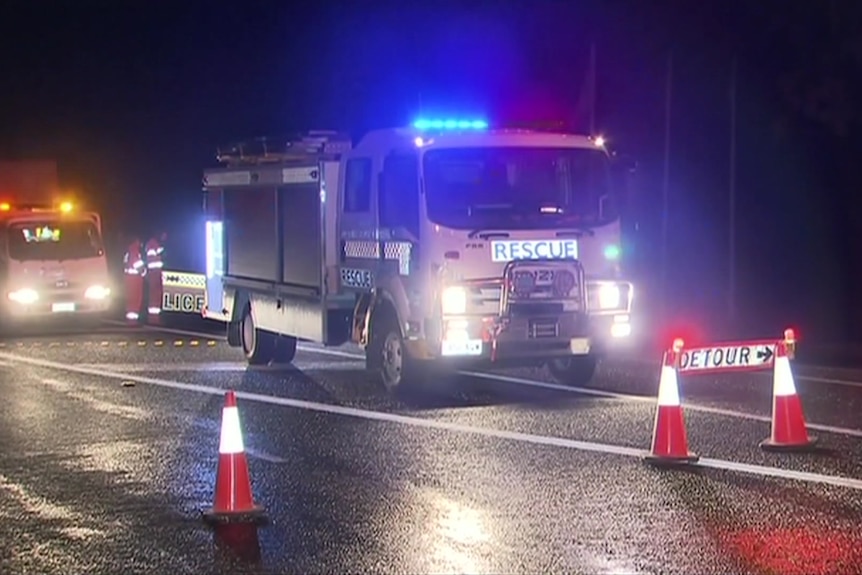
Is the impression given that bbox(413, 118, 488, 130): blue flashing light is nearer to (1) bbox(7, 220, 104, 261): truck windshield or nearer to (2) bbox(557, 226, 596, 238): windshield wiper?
(2) bbox(557, 226, 596, 238): windshield wiper

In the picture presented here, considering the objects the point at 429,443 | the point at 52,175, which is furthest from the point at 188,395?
the point at 52,175

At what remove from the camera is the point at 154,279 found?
2509 centimetres

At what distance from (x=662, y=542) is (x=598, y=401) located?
609 centimetres

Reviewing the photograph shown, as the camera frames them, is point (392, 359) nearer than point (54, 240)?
Yes

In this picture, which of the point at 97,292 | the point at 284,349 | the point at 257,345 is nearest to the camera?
the point at 257,345

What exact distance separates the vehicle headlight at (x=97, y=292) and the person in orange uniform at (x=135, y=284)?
726mm

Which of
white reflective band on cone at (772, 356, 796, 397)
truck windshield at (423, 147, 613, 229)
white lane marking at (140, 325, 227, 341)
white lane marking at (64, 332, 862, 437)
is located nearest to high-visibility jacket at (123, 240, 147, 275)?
white lane marking at (140, 325, 227, 341)

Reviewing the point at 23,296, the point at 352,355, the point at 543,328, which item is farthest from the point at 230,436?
the point at 23,296

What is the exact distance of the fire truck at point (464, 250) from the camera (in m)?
14.2

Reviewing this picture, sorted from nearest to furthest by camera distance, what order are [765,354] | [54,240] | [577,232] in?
[765,354] → [577,232] → [54,240]

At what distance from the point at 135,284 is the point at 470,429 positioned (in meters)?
14.2

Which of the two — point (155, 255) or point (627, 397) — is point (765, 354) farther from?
point (155, 255)

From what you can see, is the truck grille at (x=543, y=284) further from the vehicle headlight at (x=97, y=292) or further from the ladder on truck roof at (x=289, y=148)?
the vehicle headlight at (x=97, y=292)

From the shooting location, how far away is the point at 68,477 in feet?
Result: 34.7
